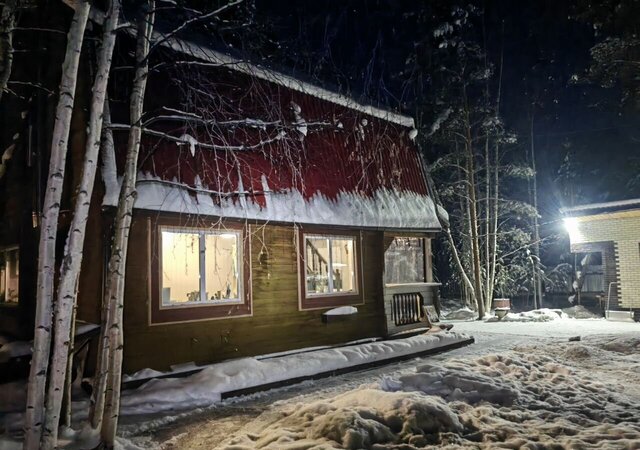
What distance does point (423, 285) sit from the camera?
1401 centimetres

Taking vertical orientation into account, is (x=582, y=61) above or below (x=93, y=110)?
above

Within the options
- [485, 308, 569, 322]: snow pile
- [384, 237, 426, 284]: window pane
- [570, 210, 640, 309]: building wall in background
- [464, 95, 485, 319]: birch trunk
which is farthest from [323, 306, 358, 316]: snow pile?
[570, 210, 640, 309]: building wall in background

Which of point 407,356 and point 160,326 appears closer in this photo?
point 160,326

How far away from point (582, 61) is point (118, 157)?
31.5m

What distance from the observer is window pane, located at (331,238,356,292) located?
1223 centimetres

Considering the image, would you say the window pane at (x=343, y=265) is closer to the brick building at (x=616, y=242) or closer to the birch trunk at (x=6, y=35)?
the birch trunk at (x=6, y=35)

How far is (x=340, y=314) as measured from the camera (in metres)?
11.4

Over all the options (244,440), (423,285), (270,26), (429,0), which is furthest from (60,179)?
(429,0)

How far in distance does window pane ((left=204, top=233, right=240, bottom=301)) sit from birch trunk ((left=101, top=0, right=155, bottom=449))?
436 centimetres

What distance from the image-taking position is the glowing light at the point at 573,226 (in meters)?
19.8

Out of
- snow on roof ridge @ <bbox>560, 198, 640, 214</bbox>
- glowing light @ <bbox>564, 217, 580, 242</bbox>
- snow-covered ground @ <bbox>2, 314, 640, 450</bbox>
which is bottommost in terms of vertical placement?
snow-covered ground @ <bbox>2, 314, 640, 450</bbox>

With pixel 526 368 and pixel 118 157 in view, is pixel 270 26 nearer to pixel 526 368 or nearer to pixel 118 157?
pixel 118 157

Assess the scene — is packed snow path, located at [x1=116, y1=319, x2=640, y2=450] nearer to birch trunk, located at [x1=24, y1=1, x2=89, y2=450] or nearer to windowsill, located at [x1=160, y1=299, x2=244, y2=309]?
birch trunk, located at [x1=24, y1=1, x2=89, y2=450]

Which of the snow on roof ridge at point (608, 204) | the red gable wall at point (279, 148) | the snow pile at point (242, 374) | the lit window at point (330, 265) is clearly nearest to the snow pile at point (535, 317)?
the snow on roof ridge at point (608, 204)
